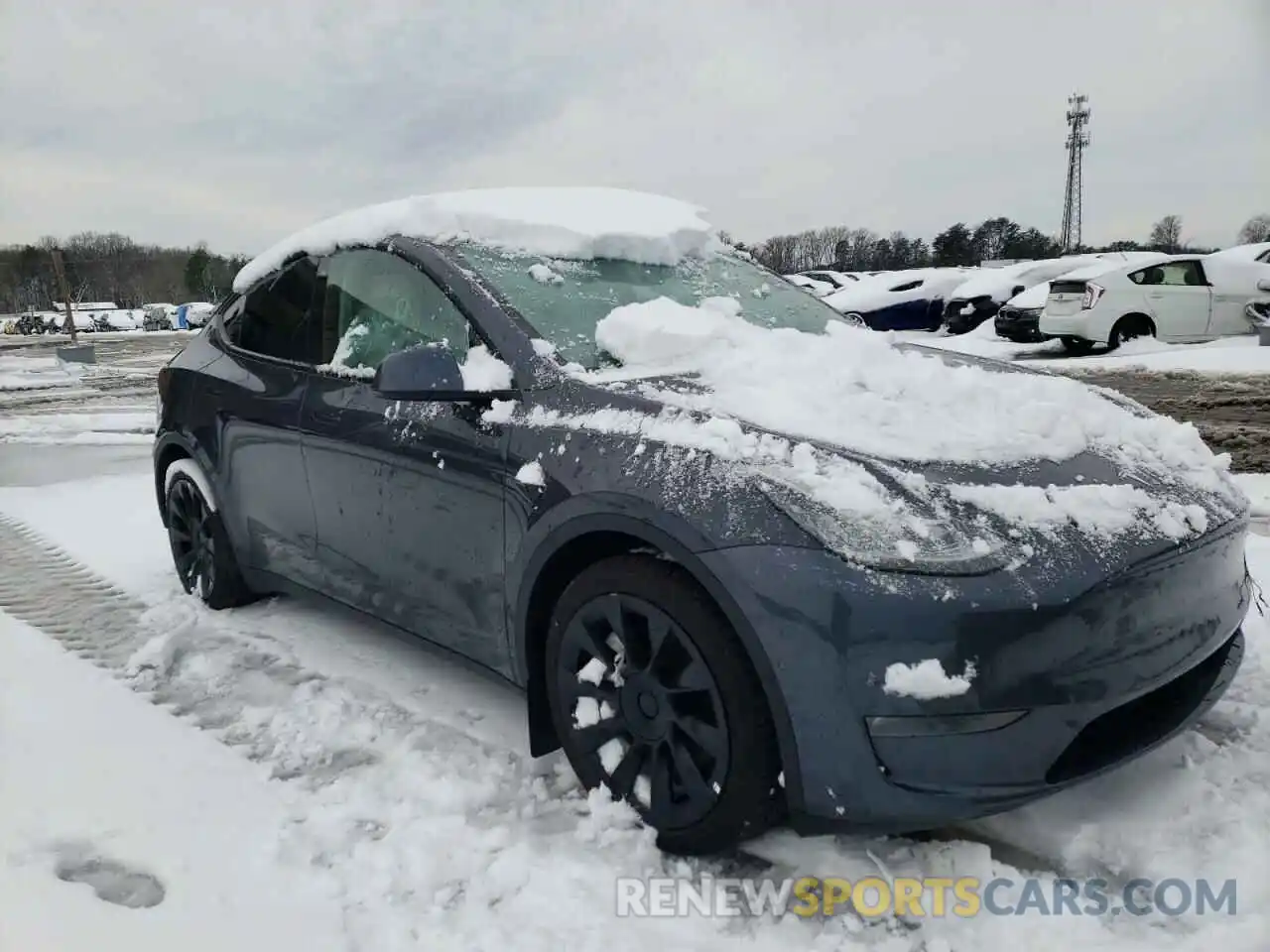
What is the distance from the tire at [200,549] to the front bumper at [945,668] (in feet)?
9.05

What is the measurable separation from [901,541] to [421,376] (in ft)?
4.43

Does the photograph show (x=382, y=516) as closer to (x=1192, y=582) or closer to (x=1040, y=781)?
(x=1040, y=781)

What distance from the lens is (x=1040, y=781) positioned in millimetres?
1901

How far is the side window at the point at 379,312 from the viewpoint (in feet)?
9.32

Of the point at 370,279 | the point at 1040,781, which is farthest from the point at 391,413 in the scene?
the point at 1040,781

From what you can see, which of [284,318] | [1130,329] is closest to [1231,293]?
[1130,329]

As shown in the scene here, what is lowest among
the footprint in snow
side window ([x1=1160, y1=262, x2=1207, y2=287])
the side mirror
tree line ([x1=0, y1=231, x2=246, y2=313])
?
the footprint in snow

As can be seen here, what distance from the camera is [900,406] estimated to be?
7.80ft

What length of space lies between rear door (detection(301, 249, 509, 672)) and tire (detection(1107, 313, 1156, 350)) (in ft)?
42.7

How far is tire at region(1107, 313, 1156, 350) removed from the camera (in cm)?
1349

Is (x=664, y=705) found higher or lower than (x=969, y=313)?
lower

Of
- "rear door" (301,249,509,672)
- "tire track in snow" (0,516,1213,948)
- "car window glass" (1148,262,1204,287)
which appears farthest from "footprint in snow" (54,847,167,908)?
"car window glass" (1148,262,1204,287)

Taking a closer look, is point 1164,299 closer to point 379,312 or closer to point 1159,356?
point 1159,356

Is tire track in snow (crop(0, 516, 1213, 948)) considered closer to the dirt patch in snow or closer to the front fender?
the front fender
